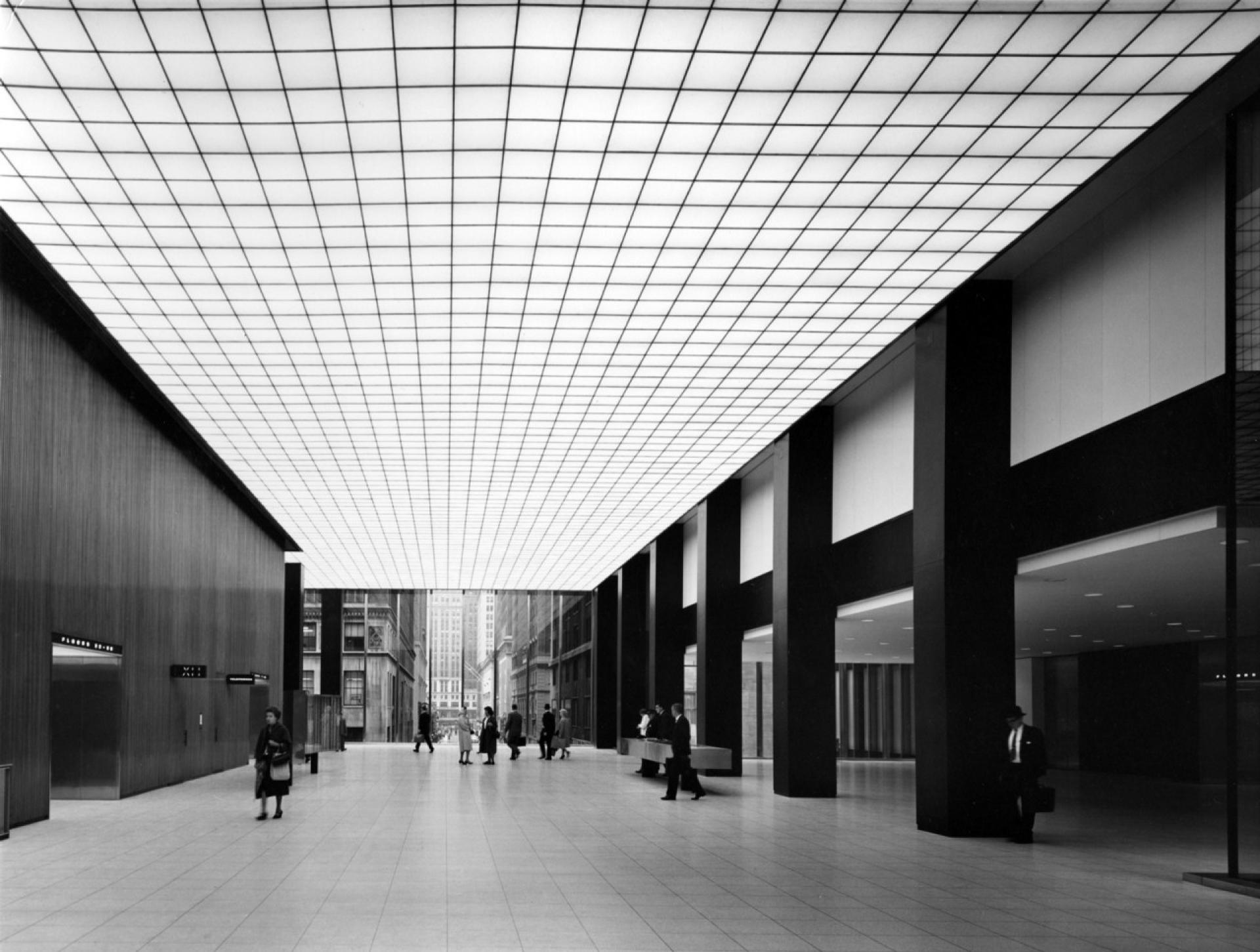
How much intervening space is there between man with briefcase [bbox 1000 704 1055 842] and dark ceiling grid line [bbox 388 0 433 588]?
29.1 feet

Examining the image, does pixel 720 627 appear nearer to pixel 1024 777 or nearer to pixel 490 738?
pixel 490 738

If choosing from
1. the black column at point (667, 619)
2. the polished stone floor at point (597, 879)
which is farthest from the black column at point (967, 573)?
the black column at point (667, 619)

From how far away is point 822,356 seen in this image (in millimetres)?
19297

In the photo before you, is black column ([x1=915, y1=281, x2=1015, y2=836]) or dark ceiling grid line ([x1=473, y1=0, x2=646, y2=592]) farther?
black column ([x1=915, y1=281, x2=1015, y2=836])

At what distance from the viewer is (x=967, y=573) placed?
1602 cm

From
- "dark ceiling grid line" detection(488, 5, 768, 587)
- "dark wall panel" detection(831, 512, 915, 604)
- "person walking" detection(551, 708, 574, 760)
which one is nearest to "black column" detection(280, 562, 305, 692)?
"person walking" detection(551, 708, 574, 760)

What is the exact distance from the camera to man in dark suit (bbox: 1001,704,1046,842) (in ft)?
48.8

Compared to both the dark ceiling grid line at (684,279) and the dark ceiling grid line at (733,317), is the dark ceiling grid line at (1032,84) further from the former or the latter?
the dark ceiling grid line at (684,279)

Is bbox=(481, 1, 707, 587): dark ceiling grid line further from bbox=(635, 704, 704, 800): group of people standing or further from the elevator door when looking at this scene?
the elevator door

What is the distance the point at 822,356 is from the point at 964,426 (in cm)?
357

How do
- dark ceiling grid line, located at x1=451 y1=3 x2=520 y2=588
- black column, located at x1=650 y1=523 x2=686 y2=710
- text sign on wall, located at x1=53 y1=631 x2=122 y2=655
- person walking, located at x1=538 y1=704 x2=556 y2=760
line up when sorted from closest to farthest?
1. dark ceiling grid line, located at x1=451 y1=3 x2=520 y2=588
2. text sign on wall, located at x1=53 y1=631 x2=122 y2=655
3. black column, located at x1=650 y1=523 x2=686 y2=710
4. person walking, located at x1=538 y1=704 x2=556 y2=760

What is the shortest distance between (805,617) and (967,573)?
7.31 metres

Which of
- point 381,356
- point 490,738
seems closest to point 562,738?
point 490,738

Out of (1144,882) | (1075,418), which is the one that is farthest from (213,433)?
(1144,882)
